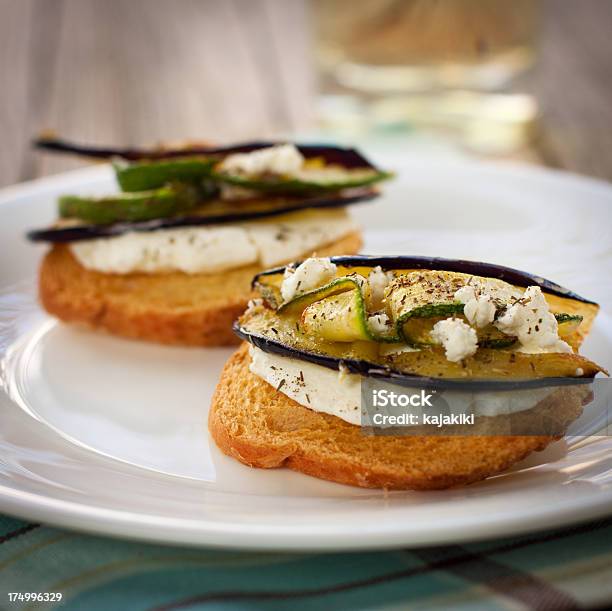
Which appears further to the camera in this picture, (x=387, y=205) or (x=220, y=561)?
(x=387, y=205)

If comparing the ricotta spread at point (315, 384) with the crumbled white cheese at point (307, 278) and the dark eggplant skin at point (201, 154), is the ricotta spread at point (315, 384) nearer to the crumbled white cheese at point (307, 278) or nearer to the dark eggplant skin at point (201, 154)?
Result: the crumbled white cheese at point (307, 278)

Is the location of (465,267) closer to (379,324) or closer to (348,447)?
(379,324)

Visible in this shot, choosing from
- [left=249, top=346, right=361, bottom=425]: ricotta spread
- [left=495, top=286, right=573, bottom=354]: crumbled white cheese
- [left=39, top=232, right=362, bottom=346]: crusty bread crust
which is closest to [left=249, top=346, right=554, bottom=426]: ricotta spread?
[left=249, top=346, right=361, bottom=425]: ricotta spread

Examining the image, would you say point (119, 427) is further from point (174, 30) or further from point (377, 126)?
point (174, 30)

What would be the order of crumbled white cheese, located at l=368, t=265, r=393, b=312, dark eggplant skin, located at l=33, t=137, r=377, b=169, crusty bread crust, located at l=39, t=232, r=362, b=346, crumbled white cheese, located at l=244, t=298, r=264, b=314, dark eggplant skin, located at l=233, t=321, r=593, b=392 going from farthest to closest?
dark eggplant skin, located at l=33, t=137, r=377, b=169, crusty bread crust, located at l=39, t=232, r=362, b=346, crumbled white cheese, located at l=244, t=298, r=264, b=314, crumbled white cheese, located at l=368, t=265, r=393, b=312, dark eggplant skin, located at l=233, t=321, r=593, b=392

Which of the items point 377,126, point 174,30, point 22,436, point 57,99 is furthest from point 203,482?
point 174,30

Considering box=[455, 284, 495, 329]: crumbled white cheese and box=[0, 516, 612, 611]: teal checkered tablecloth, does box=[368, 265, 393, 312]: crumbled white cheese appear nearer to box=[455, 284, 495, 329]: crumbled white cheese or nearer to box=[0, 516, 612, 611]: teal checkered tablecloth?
box=[455, 284, 495, 329]: crumbled white cheese
